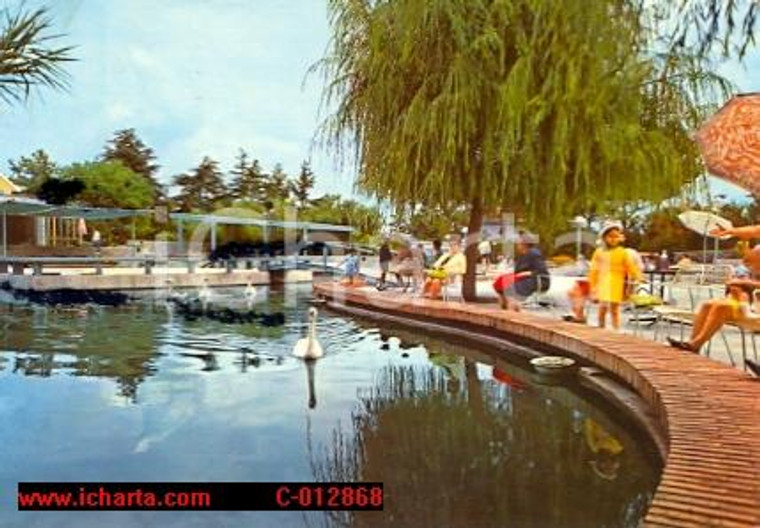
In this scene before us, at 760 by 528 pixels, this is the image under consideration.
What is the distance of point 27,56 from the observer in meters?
3.47

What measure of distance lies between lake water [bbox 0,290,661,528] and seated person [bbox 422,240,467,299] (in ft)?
8.23

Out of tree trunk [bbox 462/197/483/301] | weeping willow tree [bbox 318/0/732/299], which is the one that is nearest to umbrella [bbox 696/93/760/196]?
weeping willow tree [bbox 318/0/732/299]

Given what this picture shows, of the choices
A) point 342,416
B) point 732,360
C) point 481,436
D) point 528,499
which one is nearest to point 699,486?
point 528,499

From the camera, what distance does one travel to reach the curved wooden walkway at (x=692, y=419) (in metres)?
1.83

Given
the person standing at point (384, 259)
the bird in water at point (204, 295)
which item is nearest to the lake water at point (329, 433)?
the bird in water at point (204, 295)

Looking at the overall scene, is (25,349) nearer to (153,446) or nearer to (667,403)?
(153,446)

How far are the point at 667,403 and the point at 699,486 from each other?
1.04 metres

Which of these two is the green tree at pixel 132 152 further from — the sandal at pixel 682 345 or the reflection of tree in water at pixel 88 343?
the sandal at pixel 682 345

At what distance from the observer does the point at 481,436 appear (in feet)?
12.0

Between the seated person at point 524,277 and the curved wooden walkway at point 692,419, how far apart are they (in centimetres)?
133

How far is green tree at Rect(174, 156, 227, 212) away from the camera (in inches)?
1256

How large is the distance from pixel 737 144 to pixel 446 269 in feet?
20.9

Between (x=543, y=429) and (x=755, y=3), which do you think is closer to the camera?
(x=755, y=3)

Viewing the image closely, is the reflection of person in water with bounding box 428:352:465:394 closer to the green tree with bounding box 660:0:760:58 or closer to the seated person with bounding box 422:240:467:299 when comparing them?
the seated person with bounding box 422:240:467:299
